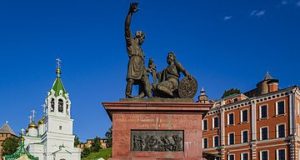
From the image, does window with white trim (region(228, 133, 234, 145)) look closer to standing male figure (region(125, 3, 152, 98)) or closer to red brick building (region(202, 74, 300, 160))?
red brick building (region(202, 74, 300, 160))

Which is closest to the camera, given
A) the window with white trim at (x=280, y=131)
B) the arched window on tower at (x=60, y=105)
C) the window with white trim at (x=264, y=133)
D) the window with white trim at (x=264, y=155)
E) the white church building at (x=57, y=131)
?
the window with white trim at (x=280, y=131)

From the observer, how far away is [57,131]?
303 feet

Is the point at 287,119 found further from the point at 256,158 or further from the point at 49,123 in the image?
the point at 49,123

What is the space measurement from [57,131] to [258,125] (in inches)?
1418

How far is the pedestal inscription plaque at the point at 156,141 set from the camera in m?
20.1

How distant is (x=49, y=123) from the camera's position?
90.8 metres

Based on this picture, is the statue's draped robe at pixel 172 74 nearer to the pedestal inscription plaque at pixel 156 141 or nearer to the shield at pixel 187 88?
the shield at pixel 187 88

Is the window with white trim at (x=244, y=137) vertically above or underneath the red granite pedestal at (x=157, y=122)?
above

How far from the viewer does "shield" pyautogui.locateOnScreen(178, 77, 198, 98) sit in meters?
21.0

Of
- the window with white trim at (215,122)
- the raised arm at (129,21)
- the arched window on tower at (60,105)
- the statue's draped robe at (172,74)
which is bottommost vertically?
the statue's draped robe at (172,74)

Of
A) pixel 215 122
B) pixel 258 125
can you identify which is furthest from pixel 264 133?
pixel 215 122

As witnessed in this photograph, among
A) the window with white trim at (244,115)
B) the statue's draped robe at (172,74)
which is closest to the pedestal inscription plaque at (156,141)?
the statue's draped robe at (172,74)

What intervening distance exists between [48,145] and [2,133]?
6704 centimetres

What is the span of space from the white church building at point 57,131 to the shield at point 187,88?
70459 mm
